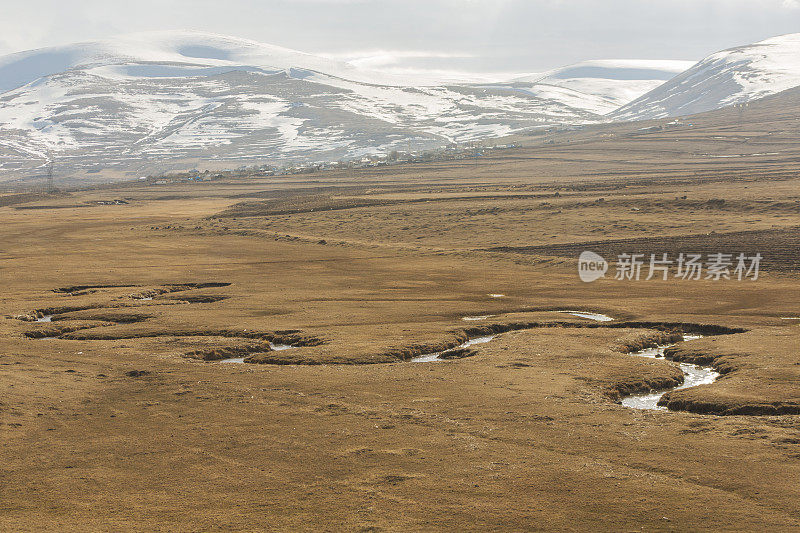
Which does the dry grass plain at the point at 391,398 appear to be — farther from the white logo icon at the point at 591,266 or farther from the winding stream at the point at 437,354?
the white logo icon at the point at 591,266

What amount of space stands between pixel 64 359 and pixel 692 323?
36372 mm

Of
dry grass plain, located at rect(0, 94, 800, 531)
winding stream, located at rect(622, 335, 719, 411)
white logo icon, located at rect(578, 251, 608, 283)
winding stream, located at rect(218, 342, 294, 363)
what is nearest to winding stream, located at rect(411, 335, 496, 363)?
dry grass plain, located at rect(0, 94, 800, 531)

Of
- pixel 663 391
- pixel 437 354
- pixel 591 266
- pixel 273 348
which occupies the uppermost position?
pixel 591 266

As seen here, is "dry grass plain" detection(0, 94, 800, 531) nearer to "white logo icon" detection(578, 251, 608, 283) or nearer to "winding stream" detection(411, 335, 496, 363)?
"winding stream" detection(411, 335, 496, 363)

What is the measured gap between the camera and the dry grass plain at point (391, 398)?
→ 75.4 feet

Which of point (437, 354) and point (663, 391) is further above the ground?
point (663, 391)

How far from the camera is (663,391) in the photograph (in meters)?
35.6

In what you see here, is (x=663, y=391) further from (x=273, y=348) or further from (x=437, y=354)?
(x=273, y=348)

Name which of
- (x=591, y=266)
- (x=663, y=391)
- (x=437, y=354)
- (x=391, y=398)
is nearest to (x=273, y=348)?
(x=437, y=354)

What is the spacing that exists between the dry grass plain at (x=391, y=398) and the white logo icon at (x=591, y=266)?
4.66 ft

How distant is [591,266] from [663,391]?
40.0m

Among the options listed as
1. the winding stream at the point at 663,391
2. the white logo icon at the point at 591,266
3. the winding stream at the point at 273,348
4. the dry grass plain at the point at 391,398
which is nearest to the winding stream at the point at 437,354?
the dry grass plain at the point at 391,398

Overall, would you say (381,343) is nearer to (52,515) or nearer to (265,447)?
(265,447)

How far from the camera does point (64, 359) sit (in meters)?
42.1
